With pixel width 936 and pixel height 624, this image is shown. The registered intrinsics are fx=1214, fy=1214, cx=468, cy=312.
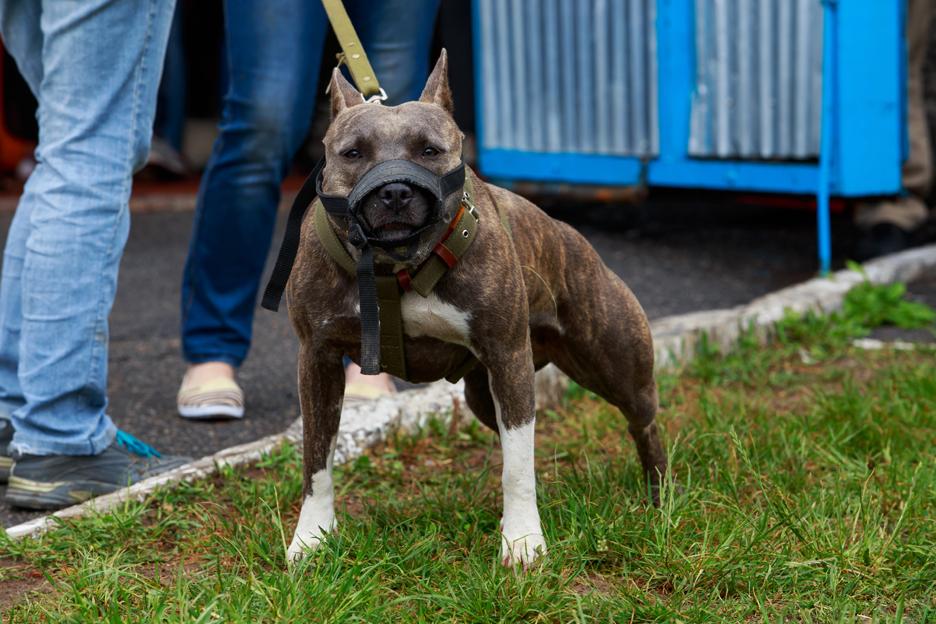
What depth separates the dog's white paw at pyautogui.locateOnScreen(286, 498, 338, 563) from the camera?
266cm

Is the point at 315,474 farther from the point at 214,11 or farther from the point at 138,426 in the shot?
the point at 214,11

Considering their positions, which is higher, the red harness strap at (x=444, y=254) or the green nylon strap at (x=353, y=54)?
the green nylon strap at (x=353, y=54)

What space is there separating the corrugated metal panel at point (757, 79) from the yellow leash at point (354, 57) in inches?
146

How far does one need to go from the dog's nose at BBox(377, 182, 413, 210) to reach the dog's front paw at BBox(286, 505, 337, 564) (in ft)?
2.67

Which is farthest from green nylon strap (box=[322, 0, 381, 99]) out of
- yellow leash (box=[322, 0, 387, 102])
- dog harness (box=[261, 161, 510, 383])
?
dog harness (box=[261, 161, 510, 383])

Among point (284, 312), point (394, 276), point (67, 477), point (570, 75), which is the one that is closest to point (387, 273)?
point (394, 276)

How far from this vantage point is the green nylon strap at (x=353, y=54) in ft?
8.81

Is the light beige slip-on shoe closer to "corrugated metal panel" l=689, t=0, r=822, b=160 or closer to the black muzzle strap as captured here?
the black muzzle strap

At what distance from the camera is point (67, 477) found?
124 inches

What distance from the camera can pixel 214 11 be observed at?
32.9 feet

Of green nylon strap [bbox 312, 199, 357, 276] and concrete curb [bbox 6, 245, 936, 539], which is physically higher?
green nylon strap [bbox 312, 199, 357, 276]

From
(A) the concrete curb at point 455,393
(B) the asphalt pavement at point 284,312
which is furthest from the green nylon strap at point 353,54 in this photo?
(B) the asphalt pavement at point 284,312

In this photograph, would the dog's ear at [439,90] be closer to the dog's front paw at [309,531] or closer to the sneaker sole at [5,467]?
the dog's front paw at [309,531]

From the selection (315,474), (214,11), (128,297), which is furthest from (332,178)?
(214,11)
